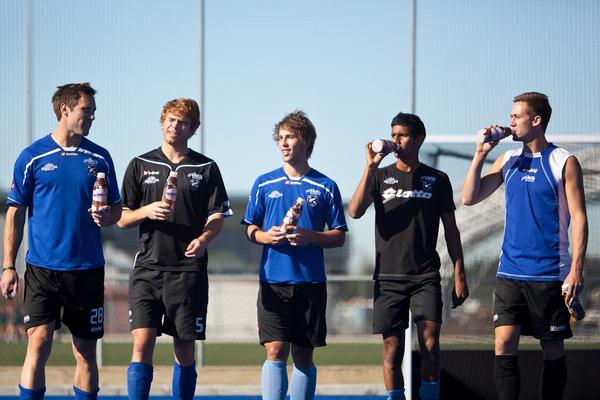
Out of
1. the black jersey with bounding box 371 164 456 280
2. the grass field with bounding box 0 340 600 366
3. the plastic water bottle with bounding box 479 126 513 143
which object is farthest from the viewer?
the grass field with bounding box 0 340 600 366

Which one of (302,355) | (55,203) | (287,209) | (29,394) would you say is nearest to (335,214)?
(287,209)

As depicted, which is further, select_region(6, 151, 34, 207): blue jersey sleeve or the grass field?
the grass field

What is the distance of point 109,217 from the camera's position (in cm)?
633

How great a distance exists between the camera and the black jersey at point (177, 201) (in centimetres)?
664

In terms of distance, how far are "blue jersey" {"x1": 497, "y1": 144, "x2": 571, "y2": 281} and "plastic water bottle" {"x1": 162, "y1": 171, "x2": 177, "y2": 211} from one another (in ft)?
6.65

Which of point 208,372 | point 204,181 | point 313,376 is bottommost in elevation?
point 208,372

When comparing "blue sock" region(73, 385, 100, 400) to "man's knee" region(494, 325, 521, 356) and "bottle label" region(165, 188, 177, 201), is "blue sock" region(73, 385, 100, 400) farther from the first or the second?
"man's knee" region(494, 325, 521, 356)

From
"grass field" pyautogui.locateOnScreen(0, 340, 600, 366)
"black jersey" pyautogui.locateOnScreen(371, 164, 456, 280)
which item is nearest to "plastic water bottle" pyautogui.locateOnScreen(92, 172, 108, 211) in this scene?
"black jersey" pyautogui.locateOnScreen(371, 164, 456, 280)

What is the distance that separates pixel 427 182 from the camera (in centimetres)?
711

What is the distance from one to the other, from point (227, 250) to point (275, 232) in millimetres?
15719

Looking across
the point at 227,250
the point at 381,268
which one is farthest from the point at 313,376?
the point at 227,250

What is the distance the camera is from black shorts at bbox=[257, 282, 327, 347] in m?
6.74

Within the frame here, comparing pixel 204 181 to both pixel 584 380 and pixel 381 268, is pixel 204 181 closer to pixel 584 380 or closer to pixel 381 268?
pixel 381 268

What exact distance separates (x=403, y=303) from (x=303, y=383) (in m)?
0.82
